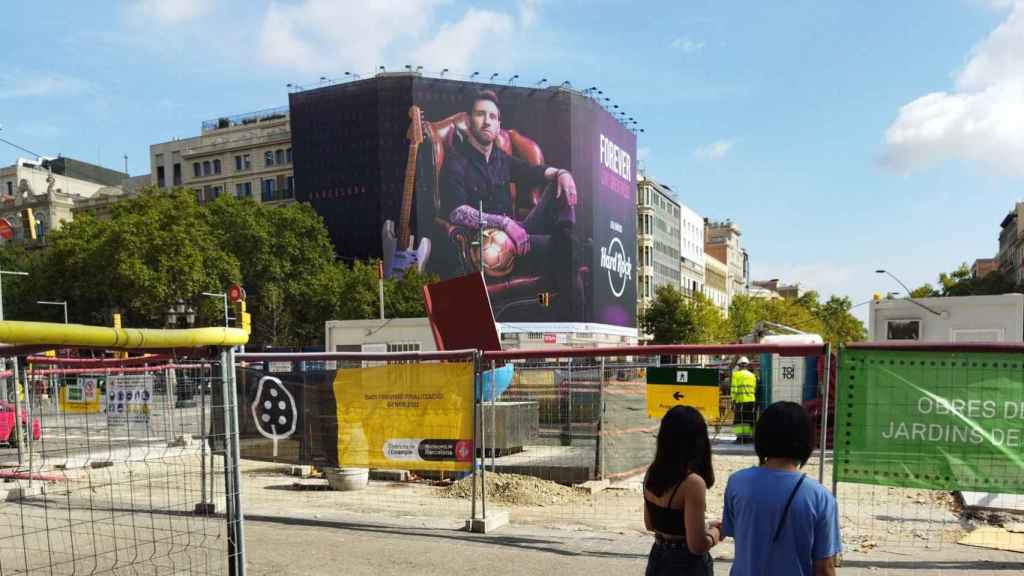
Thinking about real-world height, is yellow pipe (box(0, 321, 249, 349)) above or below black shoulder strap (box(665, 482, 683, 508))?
above

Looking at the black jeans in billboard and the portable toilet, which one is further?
the black jeans in billboard

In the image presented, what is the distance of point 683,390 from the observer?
22.8 ft

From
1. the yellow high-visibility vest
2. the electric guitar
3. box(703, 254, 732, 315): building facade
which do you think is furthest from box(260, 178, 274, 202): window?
the yellow high-visibility vest

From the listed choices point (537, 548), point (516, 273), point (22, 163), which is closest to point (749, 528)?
point (537, 548)

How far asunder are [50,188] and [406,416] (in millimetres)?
87674

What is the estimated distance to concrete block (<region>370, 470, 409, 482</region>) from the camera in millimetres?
11750

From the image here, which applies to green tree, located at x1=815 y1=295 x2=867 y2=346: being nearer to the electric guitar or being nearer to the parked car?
the electric guitar

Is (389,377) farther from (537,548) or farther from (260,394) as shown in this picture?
(537,548)

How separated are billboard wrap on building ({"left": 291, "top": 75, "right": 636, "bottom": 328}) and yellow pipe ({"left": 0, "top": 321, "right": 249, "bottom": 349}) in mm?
62386

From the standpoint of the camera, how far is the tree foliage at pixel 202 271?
48.9m

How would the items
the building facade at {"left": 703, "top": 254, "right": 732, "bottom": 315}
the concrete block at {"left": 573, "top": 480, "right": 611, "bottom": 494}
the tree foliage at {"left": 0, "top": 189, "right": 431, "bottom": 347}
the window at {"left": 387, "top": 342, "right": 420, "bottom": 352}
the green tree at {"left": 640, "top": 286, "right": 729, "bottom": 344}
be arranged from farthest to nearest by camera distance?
the building facade at {"left": 703, "top": 254, "right": 732, "bottom": 315} → the green tree at {"left": 640, "top": 286, "right": 729, "bottom": 344} → the tree foliage at {"left": 0, "top": 189, "right": 431, "bottom": 347} → the window at {"left": 387, "top": 342, "right": 420, "bottom": 352} → the concrete block at {"left": 573, "top": 480, "right": 611, "bottom": 494}

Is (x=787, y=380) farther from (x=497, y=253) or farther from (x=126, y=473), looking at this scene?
(x=497, y=253)

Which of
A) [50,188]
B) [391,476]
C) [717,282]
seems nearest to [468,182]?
[50,188]

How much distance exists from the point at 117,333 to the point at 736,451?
10.7 meters
